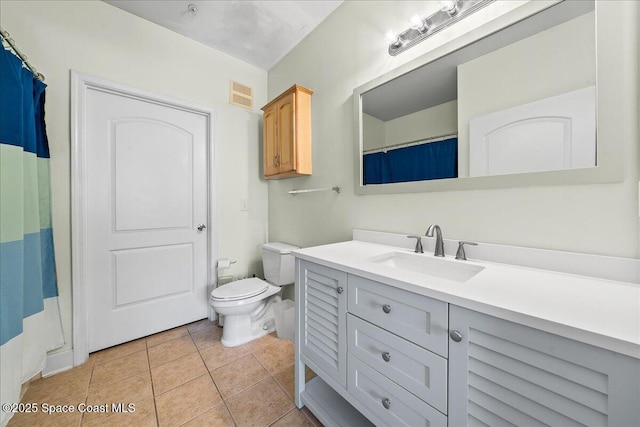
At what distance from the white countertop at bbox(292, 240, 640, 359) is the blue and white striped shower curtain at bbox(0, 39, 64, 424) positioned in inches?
56.4

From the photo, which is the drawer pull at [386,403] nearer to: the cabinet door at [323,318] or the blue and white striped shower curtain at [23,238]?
the cabinet door at [323,318]

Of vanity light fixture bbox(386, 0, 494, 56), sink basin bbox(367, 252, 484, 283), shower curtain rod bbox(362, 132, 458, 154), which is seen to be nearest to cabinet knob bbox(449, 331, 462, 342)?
sink basin bbox(367, 252, 484, 283)

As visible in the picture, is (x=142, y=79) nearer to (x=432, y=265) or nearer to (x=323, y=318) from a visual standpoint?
(x=323, y=318)

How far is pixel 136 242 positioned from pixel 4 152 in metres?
1.00

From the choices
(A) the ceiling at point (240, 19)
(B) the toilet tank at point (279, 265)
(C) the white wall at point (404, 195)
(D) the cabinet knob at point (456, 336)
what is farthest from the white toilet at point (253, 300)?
(A) the ceiling at point (240, 19)

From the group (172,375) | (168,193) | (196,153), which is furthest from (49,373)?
(196,153)

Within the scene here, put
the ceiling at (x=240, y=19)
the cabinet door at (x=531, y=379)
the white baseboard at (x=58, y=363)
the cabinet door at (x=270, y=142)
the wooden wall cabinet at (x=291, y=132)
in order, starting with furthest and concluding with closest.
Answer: the cabinet door at (x=270, y=142) → the wooden wall cabinet at (x=291, y=132) → the ceiling at (x=240, y=19) → the white baseboard at (x=58, y=363) → the cabinet door at (x=531, y=379)

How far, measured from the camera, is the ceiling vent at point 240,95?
7.52ft

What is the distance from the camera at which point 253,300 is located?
1.78 meters

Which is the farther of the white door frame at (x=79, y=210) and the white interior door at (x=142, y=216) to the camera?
the white interior door at (x=142, y=216)

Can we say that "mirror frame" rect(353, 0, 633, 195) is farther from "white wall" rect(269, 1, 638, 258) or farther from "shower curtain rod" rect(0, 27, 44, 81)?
"shower curtain rod" rect(0, 27, 44, 81)

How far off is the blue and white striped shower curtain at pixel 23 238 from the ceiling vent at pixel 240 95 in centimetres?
125

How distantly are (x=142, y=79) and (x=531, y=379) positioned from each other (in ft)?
8.99

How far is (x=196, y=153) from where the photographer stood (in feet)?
7.09
